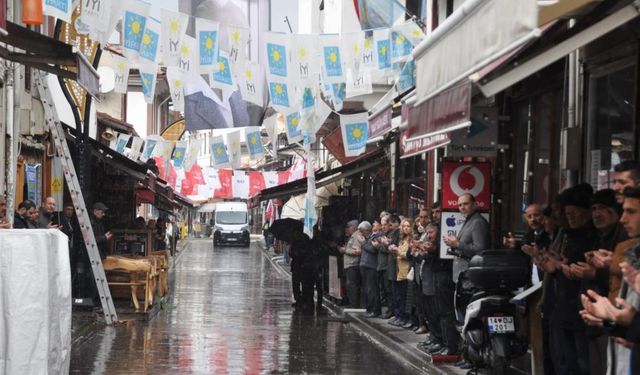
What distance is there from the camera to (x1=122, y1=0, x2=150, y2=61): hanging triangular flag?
17.3 meters

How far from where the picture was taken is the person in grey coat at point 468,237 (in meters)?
12.9

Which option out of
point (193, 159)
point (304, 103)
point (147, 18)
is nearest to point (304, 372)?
point (147, 18)

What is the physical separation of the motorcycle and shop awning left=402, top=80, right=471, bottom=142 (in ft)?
5.02

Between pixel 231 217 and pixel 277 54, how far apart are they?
53.9 m

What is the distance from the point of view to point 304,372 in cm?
1352

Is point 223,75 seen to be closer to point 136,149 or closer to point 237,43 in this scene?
point 237,43

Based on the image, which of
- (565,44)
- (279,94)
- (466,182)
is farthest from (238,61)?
(565,44)

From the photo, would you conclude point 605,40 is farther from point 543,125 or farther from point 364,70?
point 364,70

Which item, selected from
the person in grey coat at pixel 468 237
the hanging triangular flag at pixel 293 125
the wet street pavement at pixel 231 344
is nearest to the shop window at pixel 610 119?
the person in grey coat at pixel 468 237

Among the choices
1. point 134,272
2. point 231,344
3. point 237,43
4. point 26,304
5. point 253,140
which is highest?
point 237,43

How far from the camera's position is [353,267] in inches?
886

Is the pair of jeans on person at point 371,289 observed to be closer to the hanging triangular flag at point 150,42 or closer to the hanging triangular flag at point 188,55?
the hanging triangular flag at point 188,55

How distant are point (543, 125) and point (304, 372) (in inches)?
175

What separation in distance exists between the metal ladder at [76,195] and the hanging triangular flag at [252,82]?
429cm
